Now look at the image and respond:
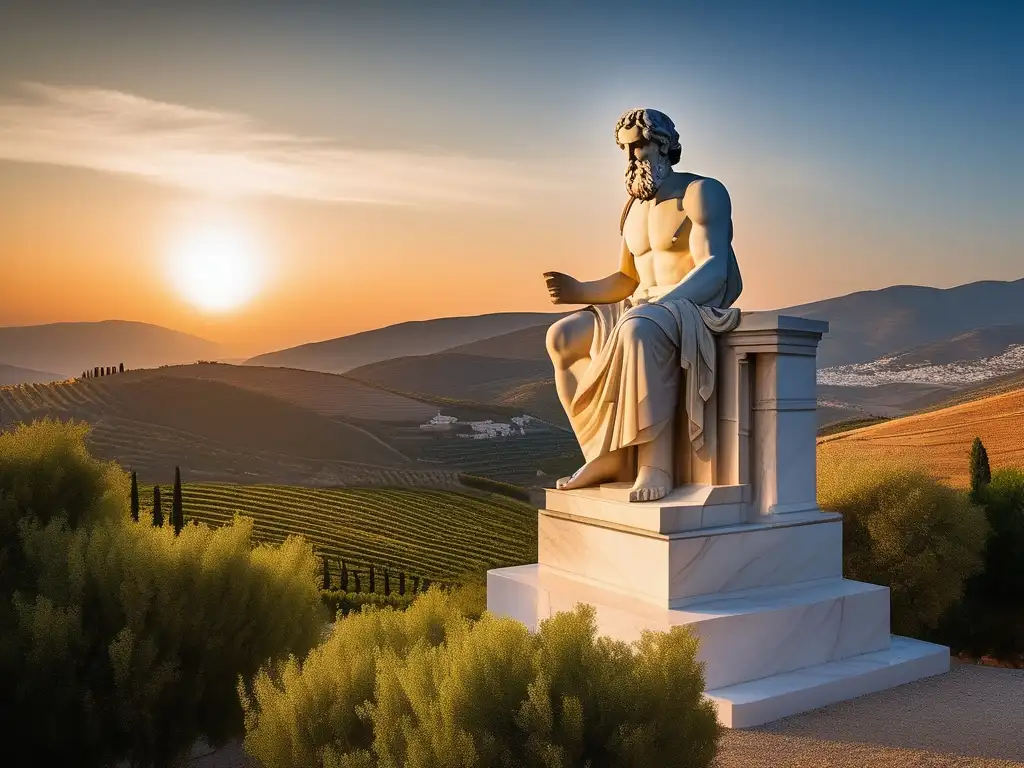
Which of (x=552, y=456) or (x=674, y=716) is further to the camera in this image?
(x=552, y=456)

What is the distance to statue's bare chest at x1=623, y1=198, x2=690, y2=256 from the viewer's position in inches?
230

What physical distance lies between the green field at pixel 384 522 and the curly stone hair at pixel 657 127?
1258 cm

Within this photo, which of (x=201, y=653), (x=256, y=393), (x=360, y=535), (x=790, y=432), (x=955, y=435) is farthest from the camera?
(x=256, y=393)

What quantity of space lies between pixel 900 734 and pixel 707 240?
324 centimetres

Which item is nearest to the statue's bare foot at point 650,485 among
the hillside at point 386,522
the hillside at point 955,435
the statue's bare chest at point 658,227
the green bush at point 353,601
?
the statue's bare chest at point 658,227

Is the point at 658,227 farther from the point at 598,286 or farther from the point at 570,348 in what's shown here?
the point at 570,348

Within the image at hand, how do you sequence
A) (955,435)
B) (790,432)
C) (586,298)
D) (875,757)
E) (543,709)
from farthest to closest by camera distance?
(955,435) < (586,298) < (790,432) < (875,757) < (543,709)

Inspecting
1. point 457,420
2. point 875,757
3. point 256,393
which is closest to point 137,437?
point 256,393

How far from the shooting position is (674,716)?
276 centimetres

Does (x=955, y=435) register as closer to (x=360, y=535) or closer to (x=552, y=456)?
(x=552, y=456)

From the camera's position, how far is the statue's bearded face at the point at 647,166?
5.88 meters

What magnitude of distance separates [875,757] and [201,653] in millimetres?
3577

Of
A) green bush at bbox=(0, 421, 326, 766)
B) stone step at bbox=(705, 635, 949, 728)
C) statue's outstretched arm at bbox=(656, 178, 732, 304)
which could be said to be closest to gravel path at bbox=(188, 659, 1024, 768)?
stone step at bbox=(705, 635, 949, 728)

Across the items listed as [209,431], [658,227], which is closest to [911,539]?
[658,227]
